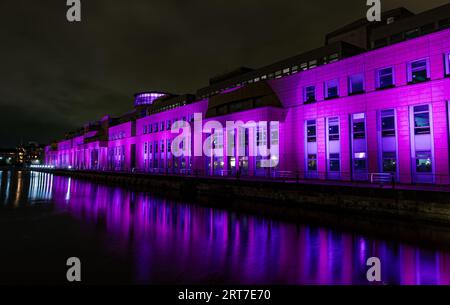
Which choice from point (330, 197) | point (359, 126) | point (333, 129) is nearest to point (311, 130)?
point (333, 129)

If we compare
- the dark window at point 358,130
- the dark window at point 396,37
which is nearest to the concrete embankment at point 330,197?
the dark window at point 358,130

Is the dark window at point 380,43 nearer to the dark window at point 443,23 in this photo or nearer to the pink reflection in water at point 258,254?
the dark window at point 443,23

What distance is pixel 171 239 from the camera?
14945 mm

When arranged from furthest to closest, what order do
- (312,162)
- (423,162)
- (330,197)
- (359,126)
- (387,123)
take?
(312,162) < (359,126) < (387,123) < (423,162) < (330,197)

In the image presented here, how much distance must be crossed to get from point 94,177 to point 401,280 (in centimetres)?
7031

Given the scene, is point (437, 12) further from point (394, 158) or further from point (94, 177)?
point (94, 177)

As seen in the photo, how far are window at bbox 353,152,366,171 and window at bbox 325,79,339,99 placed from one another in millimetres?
7071

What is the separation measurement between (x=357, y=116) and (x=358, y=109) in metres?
0.77

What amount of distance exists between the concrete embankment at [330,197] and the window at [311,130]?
10.3 m

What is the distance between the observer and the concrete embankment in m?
16.1

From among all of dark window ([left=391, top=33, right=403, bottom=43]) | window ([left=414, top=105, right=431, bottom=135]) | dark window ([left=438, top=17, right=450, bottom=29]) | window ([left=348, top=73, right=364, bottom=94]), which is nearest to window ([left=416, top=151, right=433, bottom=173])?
window ([left=414, top=105, right=431, bottom=135])

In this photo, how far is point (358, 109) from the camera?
2906 centimetres

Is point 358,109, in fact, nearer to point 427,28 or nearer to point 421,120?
point 421,120

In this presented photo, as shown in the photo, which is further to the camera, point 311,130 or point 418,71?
point 311,130
